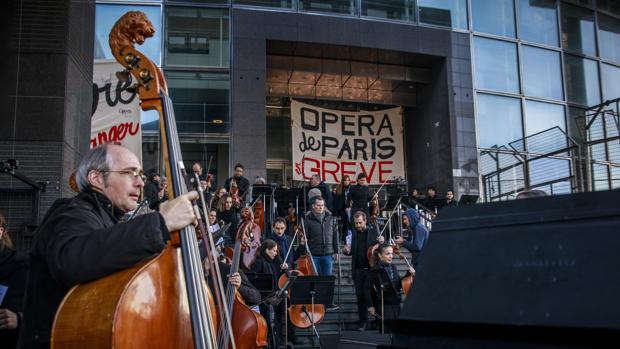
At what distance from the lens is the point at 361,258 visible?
11.0m

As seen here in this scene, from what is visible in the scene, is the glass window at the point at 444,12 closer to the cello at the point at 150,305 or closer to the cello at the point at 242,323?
the cello at the point at 242,323

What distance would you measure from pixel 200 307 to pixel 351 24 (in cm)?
1799

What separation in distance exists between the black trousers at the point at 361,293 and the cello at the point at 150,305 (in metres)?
7.99

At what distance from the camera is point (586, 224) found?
1871 mm

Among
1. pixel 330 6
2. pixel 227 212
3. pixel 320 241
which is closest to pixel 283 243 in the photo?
pixel 320 241

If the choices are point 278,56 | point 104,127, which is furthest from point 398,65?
point 104,127

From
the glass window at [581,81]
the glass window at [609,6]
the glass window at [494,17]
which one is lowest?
the glass window at [581,81]

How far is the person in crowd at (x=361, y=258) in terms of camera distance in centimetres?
1042

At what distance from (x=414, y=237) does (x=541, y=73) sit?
12843 mm

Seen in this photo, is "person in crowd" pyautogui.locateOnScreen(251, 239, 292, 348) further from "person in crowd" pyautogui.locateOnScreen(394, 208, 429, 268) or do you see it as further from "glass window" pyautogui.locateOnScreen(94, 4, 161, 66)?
"glass window" pyautogui.locateOnScreen(94, 4, 161, 66)

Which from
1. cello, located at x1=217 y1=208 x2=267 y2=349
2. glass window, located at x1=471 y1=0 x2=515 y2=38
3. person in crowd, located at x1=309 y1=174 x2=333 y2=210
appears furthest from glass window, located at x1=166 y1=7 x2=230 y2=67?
cello, located at x1=217 y1=208 x2=267 y2=349

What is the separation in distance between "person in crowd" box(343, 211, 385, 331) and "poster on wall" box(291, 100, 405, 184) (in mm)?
7847

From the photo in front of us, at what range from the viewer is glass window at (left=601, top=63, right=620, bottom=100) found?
77.9 ft

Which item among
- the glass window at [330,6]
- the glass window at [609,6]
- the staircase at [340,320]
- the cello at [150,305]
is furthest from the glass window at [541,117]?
the cello at [150,305]
